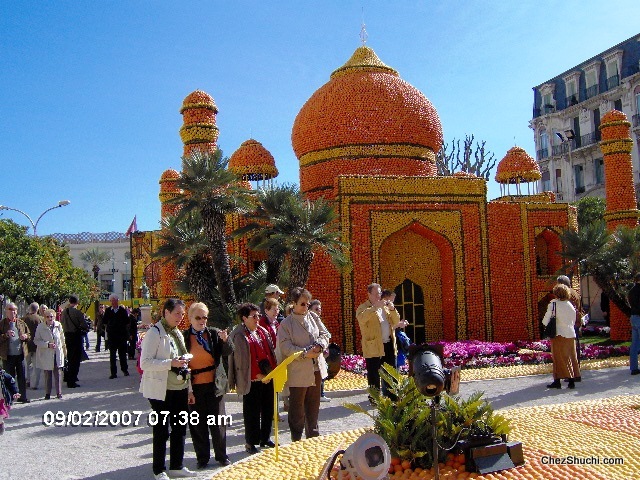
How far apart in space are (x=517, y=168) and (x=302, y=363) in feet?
58.7

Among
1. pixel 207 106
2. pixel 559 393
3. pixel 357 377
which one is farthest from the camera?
pixel 207 106

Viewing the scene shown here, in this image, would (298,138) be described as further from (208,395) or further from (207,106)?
(208,395)

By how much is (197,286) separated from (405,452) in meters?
8.64

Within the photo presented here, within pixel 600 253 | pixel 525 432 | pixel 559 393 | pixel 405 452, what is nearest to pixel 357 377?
pixel 559 393

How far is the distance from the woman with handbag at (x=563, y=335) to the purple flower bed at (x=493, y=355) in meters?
2.61

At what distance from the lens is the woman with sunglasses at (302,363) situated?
6527 millimetres

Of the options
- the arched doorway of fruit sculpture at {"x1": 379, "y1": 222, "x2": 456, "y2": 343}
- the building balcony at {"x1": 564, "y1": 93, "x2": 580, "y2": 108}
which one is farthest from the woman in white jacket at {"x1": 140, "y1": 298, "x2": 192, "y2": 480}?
the building balcony at {"x1": 564, "y1": 93, "x2": 580, "y2": 108}

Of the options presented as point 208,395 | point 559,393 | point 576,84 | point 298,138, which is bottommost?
point 559,393

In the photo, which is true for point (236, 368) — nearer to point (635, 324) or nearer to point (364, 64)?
point (635, 324)

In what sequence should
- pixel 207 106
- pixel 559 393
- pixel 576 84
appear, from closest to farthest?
pixel 559 393, pixel 207 106, pixel 576 84

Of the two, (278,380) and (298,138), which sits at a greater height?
(298,138)

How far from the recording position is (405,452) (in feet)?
16.5

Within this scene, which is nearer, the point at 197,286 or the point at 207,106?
the point at 197,286

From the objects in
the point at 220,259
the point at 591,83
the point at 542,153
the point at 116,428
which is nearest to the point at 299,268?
the point at 220,259
